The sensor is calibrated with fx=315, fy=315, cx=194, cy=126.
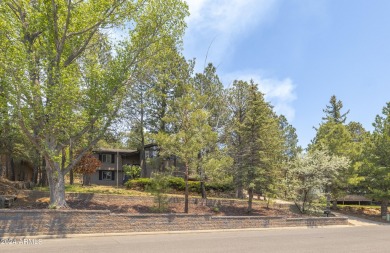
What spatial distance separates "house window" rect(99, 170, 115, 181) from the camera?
43.0 metres

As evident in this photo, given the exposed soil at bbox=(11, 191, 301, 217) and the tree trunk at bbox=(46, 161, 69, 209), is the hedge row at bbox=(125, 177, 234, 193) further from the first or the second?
the tree trunk at bbox=(46, 161, 69, 209)

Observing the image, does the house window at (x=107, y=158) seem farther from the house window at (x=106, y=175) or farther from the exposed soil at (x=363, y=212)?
the exposed soil at (x=363, y=212)

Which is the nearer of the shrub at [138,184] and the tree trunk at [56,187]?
the tree trunk at [56,187]

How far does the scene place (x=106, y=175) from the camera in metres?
43.2

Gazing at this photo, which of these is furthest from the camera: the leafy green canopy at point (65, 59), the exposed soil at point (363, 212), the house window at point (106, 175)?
the house window at point (106, 175)

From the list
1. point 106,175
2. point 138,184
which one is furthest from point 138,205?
point 106,175

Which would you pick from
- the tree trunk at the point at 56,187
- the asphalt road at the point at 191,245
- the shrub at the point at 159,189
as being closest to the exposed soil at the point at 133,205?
the shrub at the point at 159,189

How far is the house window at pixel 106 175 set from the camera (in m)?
43.0

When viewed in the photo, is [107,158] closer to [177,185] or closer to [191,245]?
[177,185]

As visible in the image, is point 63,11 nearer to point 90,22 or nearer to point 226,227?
point 90,22

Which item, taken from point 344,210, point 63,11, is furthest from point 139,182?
point 344,210

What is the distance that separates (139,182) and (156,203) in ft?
34.8

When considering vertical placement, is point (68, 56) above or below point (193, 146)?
above

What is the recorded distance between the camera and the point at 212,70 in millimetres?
29750
